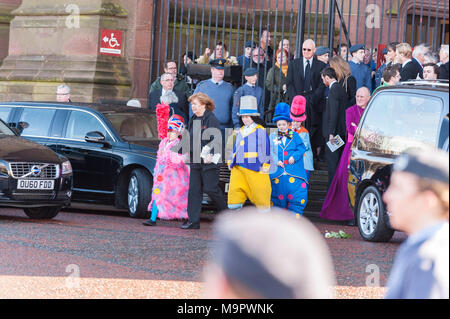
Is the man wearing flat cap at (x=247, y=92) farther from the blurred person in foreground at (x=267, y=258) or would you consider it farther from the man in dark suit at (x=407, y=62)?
the blurred person in foreground at (x=267, y=258)

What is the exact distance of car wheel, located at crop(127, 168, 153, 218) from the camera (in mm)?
12922

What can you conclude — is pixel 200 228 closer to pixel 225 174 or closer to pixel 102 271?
pixel 225 174

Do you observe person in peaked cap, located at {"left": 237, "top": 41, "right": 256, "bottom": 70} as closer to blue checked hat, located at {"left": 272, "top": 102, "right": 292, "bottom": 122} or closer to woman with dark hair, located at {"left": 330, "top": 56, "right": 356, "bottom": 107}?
woman with dark hair, located at {"left": 330, "top": 56, "right": 356, "bottom": 107}

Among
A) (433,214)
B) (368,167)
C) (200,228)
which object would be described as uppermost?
(433,214)

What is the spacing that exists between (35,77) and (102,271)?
12642 mm

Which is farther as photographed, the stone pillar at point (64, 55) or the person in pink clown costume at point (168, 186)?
the stone pillar at point (64, 55)

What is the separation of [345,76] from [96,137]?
3.53 m

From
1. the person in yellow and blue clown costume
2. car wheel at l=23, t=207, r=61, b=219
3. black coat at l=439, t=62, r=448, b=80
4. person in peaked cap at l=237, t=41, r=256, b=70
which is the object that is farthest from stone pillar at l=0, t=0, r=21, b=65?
black coat at l=439, t=62, r=448, b=80

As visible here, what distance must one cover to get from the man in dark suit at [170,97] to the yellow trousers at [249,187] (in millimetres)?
2809

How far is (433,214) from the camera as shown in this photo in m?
2.56

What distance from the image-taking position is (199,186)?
38.5ft

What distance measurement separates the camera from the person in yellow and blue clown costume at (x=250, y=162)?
11.4 m

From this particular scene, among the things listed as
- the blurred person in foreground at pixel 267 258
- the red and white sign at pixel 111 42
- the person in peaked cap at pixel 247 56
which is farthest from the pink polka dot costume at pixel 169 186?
the blurred person in foreground at pixel 267 258
